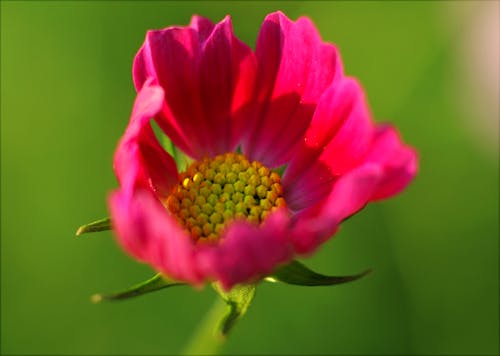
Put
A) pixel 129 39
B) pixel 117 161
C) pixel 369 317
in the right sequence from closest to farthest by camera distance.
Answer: pixel 117 161 → pixel 369 317 → pixel 129 39

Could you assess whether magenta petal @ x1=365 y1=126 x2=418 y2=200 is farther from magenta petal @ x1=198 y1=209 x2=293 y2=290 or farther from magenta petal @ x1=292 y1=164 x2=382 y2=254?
magenta petal @ x1=198 y1=209 x2=293 y2=290

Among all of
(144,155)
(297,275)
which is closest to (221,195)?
(144,155)

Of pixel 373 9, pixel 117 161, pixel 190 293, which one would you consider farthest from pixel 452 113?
pixel 117 161

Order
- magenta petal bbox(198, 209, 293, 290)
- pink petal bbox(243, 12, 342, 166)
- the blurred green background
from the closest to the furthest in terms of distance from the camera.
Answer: magenta petal bbox(198, 209, 293, 290) → pink petal bbox(243, 12, 342, 166) → the blurred green background

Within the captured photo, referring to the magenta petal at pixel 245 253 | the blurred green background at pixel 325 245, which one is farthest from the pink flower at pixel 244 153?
the blurred green background at pixel 325 245

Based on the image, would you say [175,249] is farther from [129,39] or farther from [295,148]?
[129,39]

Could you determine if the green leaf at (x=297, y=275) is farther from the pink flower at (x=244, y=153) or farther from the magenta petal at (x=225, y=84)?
the magenta petal at (x=225, y=84)

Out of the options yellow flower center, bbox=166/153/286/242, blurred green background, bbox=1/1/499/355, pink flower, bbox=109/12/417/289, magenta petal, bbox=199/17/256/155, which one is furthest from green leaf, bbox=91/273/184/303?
blurred green background, bbox=1/1/499/355
